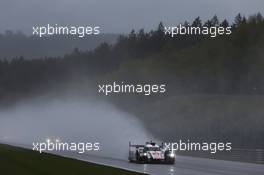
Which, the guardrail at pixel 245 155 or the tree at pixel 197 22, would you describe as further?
the guardrail at pixel 245 155

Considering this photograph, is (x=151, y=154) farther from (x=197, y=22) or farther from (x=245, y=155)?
(x=197, y=22)

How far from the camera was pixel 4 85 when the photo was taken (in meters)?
41.5

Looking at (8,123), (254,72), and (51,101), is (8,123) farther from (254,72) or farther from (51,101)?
(254,72)

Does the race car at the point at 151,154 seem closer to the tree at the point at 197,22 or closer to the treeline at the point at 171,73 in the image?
the treeline at the point at 171,73

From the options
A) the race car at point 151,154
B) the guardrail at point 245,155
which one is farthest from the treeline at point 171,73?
the guardrail at point 245,155

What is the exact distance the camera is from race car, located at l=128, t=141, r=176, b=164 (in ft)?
167

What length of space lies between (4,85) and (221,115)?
39.2ft

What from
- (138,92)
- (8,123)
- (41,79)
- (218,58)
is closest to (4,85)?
(41,79)

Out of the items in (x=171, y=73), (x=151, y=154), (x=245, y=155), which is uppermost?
(x=171, y=73)

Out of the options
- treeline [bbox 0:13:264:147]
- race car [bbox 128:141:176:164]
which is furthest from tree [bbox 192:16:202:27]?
race car [bbox 128:141:176:164]

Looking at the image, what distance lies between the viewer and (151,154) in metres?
52.2

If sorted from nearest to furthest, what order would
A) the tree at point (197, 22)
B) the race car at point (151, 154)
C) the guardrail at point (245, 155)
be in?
the tree at point (197, 22) → the race car at point (151, 154) → the guardrail at point (245, 155)

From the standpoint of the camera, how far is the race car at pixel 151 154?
167ft

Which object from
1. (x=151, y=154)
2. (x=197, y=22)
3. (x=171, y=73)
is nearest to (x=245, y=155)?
(x=151, y=154)
